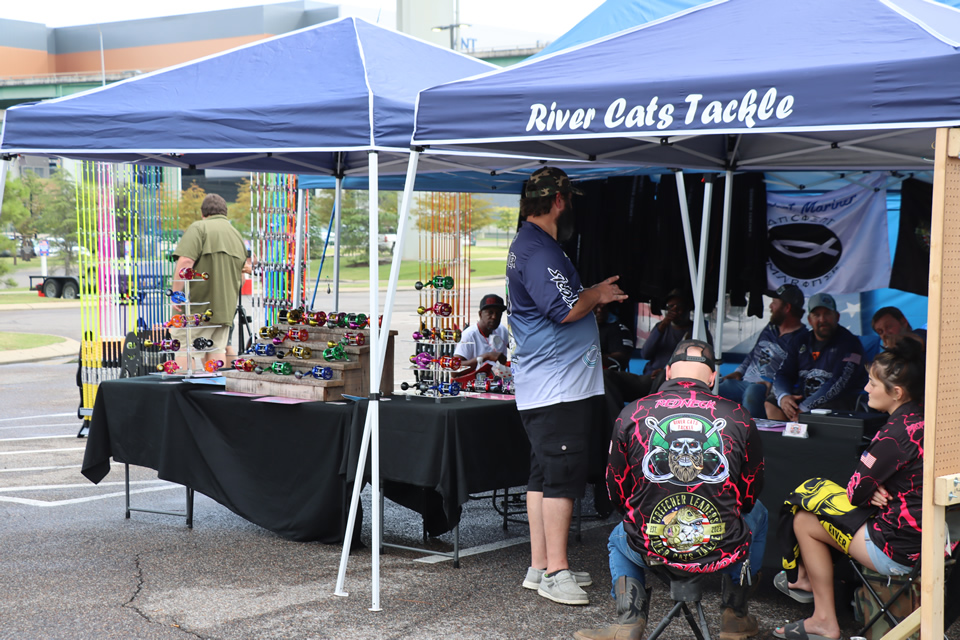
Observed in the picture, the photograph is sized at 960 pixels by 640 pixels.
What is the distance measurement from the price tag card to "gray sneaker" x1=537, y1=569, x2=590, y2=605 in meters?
1.14

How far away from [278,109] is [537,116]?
140 centimetres

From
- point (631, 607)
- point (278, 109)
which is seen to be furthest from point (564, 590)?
point (278, 109)

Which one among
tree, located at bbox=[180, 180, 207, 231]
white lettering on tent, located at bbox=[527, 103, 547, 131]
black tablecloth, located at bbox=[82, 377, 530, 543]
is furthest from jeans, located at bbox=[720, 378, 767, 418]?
tree, located at bbox=[180, 180, 207, 231]

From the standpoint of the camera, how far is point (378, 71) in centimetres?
488

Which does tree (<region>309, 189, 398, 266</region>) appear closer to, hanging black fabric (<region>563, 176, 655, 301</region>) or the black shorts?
hanging black fabric (<region>563, 176, 655, 301</region>)

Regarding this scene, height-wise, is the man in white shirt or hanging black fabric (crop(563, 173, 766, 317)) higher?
hanging black fabric (crop(563, 173, 766, 317))

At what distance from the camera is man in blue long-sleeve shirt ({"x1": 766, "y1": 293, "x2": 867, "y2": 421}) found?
5.97m

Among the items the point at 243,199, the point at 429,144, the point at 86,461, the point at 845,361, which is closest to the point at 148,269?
the point at 86,461

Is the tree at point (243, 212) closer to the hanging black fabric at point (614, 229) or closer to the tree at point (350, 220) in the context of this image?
the tree at point (350, 220)

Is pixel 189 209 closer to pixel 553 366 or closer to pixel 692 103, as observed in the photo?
pixel 553 366

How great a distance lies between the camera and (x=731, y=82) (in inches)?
135

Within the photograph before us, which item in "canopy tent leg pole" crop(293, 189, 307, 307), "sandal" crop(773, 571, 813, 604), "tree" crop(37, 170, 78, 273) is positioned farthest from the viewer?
"tree" crop(37, 170, 78, 273)

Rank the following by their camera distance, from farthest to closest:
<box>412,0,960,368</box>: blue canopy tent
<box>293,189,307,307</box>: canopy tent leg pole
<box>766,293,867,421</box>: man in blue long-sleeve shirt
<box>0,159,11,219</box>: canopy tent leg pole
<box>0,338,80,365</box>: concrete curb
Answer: <box>0,338,80,365</box>: concrete curb → <box>293,189,307,307</box>: canopy tent leg pole → <box>766,293,867,421</box>: man in blue long-sleeve shirt → <box>0,159,11,219</box>: canopy tent leg pole → <box>412,0,960,368</box>: blue canopy tent

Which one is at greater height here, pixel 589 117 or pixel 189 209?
pixel 189 209
